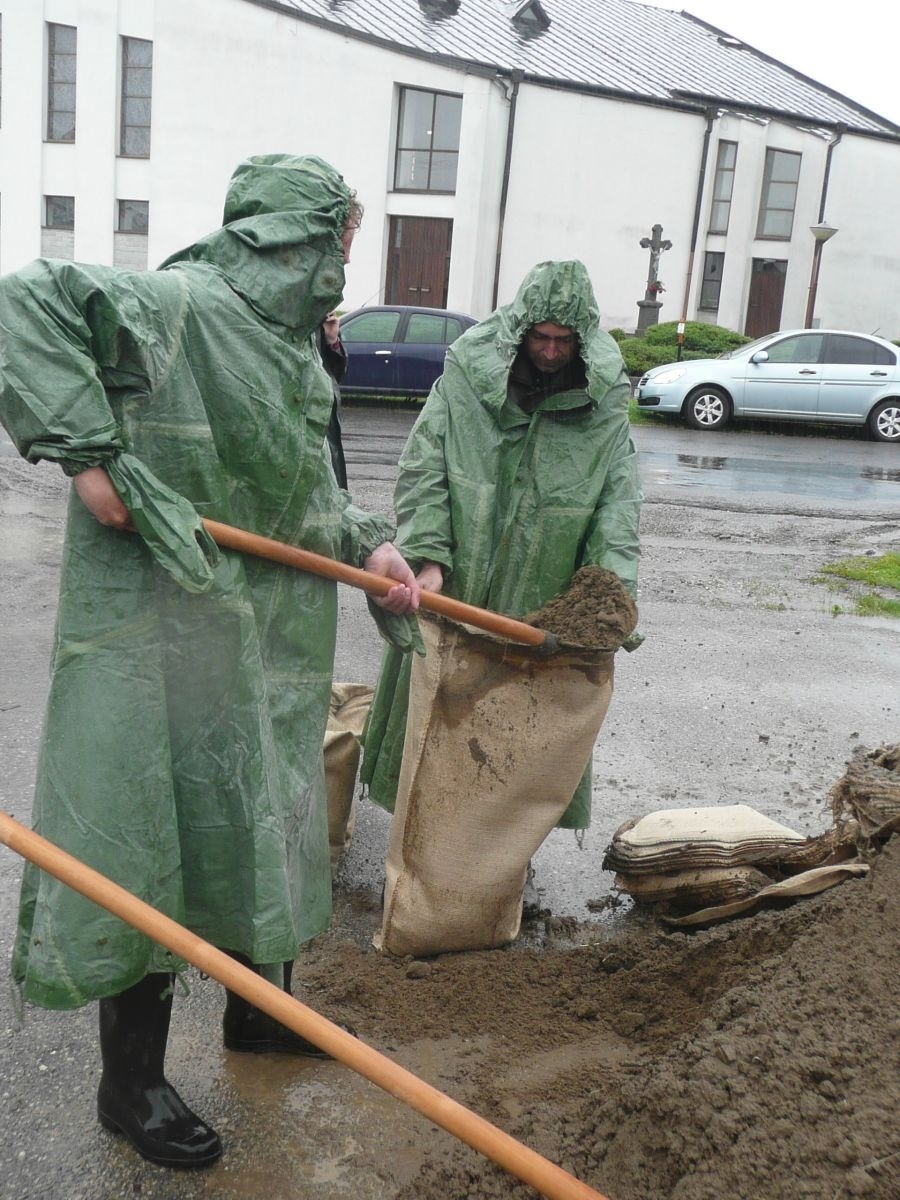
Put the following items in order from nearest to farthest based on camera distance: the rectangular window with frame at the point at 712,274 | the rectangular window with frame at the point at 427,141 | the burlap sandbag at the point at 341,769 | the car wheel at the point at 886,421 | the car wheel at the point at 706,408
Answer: the burlap sandbag at the point at 341,769 → the car wheel at the point at 886,421 → the car wheel at the point at 706,408 → the rectangular window with frame at the point at 427,141 → the rectangular window with frame at the point at 712,274

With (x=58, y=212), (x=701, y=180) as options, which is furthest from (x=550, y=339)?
(x=58, y=212)

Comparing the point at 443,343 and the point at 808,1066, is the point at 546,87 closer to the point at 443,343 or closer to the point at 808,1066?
the point at 443,343

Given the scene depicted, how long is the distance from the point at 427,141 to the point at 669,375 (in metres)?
10.9

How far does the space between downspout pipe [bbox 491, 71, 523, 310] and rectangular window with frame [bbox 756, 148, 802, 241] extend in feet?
23.8

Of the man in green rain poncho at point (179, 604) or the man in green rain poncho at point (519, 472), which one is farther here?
the man in green rain poncho at point (519, 472)

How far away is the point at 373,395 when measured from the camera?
1739 centimetres

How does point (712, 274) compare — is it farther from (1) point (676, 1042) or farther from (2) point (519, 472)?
(1) point (676, 1042)

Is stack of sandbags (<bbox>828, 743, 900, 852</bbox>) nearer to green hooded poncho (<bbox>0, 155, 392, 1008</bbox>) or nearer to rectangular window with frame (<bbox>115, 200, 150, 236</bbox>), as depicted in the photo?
green hooded poncho (<bbox>0, 155, 392, 1008</bbox>)

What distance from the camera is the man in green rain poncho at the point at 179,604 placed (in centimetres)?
208

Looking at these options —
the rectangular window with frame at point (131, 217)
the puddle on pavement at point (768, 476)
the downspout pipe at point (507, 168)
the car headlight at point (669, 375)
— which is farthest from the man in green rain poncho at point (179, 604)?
the rectangular window with frame at point (131, 217)

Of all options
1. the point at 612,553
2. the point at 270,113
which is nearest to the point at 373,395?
the point at 270,113

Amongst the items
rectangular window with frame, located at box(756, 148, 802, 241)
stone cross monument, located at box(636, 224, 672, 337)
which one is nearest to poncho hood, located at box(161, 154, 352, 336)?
stone cross monument, located at box(636, 224, 672, 337)

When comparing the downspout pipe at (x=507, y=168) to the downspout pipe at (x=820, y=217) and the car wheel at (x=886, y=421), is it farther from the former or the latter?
the car wheel at (x=886, y=421)

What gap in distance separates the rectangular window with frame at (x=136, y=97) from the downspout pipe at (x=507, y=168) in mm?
7411
